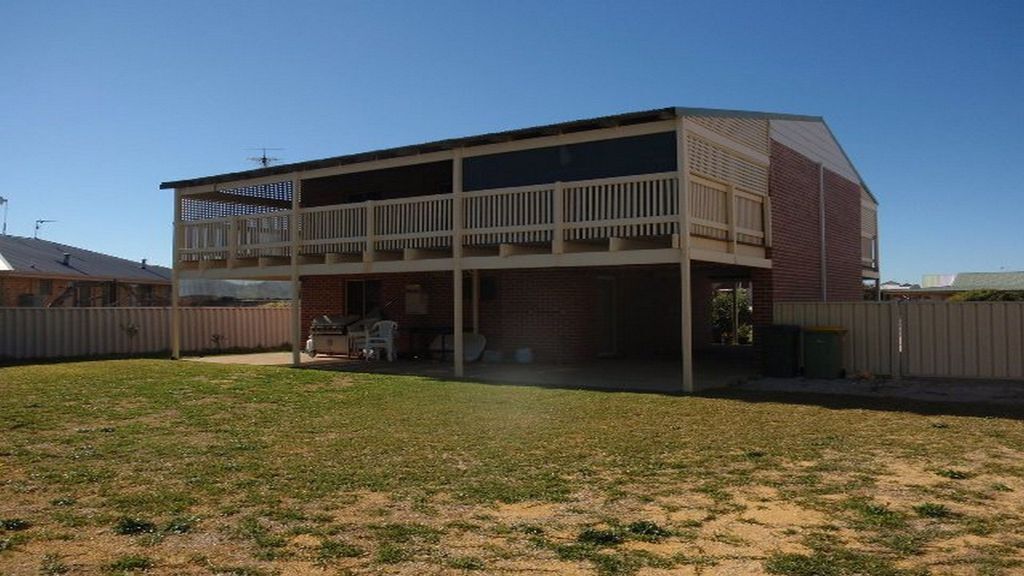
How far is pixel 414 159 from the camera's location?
1548 centimetres

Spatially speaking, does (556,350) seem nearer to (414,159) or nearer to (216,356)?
(414,159)

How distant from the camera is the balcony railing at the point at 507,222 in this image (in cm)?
1268

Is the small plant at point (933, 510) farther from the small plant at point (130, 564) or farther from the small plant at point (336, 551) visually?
the small plant at point (130, 564)

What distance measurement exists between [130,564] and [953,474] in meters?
5.75

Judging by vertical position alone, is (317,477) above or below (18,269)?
Result: below

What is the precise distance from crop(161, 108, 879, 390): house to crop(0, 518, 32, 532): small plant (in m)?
8.86

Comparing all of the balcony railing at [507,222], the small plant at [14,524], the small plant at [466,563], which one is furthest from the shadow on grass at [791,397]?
the small plant at [14,524]

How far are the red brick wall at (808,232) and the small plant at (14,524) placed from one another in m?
12.7

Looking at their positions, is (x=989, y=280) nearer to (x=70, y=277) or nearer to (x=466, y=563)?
(x=70, y=277)

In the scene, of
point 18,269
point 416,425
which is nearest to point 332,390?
point 416,425

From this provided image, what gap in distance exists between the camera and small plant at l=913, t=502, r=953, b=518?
5.05 metres

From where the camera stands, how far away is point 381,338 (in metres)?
17.9

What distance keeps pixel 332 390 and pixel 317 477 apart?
244 inches

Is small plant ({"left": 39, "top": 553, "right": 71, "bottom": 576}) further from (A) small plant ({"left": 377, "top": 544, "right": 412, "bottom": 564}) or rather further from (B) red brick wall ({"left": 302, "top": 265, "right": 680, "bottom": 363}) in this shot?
(B) red brick wall ({"left": 302, "top": 265, "right": 680, "bottom": 363})
